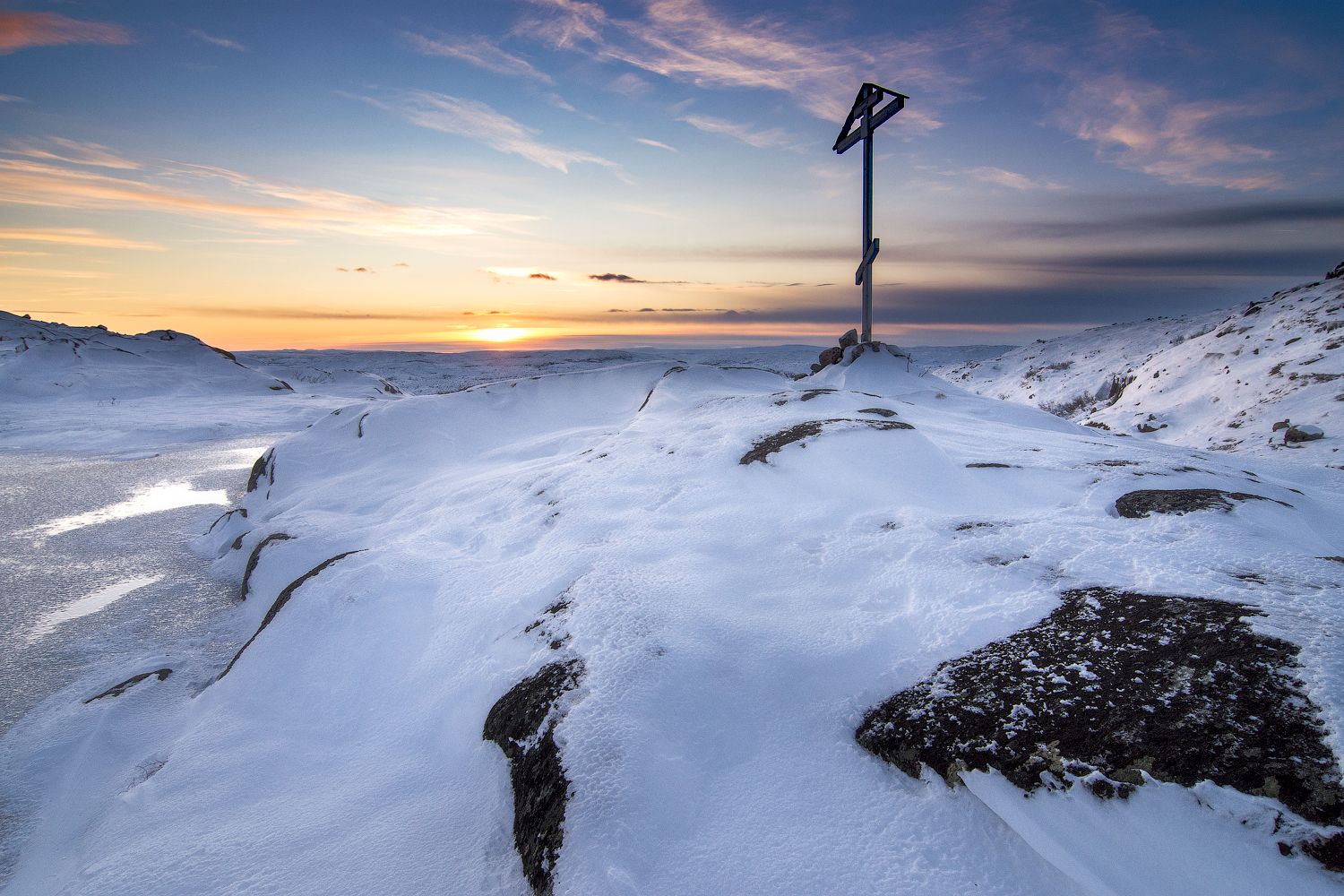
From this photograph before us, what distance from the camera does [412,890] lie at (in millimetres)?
1854

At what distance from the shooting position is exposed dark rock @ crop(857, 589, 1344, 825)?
4.91 feet

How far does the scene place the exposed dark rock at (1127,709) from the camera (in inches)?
59.0

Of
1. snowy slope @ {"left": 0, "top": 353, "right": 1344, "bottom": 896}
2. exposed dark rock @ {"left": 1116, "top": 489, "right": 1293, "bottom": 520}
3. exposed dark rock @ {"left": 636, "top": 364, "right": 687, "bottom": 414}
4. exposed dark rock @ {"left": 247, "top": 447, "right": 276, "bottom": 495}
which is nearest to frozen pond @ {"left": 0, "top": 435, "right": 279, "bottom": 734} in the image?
snowy slope @ {"left": 0, "top": 353, "right": 1344, "bottom": 896}

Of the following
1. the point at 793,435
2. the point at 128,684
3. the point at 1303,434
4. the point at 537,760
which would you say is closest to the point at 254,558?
the point at 128,684

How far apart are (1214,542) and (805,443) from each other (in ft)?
7.23

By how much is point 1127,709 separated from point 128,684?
17.8 ft

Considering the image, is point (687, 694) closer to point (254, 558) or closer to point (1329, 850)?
point (1329, 850)

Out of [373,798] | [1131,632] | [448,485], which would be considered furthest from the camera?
[448,485]

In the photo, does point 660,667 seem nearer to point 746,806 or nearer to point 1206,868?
point 746,806

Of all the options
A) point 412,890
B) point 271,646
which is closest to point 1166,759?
point 412,890

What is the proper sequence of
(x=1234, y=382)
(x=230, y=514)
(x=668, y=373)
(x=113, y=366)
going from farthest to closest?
(x=113, y=366) < (x=1234, y=382) < (x=668, y=373) < (x=230, y=514)

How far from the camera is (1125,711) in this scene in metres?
1.73

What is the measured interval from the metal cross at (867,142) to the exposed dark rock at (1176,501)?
23.1ft

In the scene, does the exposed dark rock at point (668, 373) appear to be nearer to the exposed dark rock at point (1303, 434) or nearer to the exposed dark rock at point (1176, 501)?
the exposed dark rock at point (1176, 501)
